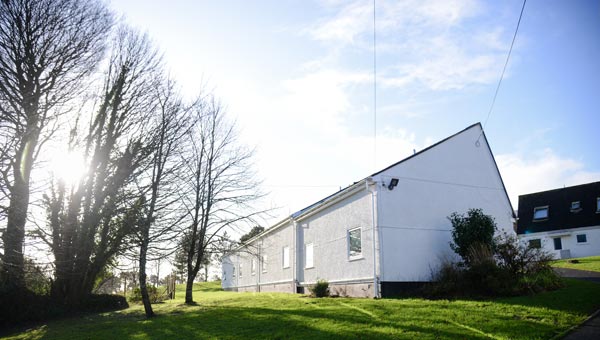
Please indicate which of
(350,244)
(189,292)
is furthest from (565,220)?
(189,292)

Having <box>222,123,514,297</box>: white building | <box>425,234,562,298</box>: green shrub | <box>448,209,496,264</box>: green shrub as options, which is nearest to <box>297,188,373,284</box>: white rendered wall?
<box>222,123,514,297</box>: white building

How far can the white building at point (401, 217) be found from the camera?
14.9 m

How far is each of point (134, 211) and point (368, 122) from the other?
30.1 ft

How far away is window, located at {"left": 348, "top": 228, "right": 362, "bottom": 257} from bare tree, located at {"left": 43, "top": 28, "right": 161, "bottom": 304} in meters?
8.32

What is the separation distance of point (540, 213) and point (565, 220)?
10.6ft

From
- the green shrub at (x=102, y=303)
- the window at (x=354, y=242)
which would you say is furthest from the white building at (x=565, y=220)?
the green shrub at (x=102, y=303)

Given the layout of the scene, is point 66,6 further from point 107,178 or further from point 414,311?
point 414,311

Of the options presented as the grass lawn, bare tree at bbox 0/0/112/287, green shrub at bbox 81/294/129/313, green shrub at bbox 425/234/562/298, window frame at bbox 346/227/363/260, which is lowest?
green shrub at bbox 81/294/129/313

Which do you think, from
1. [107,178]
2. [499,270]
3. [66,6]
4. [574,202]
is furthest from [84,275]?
[574,202]

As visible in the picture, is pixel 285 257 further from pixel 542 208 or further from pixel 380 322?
pixel 542 208

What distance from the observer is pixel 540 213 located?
3872 cm

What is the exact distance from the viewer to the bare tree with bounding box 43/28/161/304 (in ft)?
43.5

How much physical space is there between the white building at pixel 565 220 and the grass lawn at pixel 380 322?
2409 centimetres

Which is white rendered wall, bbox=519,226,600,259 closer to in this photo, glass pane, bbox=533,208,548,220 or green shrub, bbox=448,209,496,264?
glass pane, bbox=533,208,548,220
